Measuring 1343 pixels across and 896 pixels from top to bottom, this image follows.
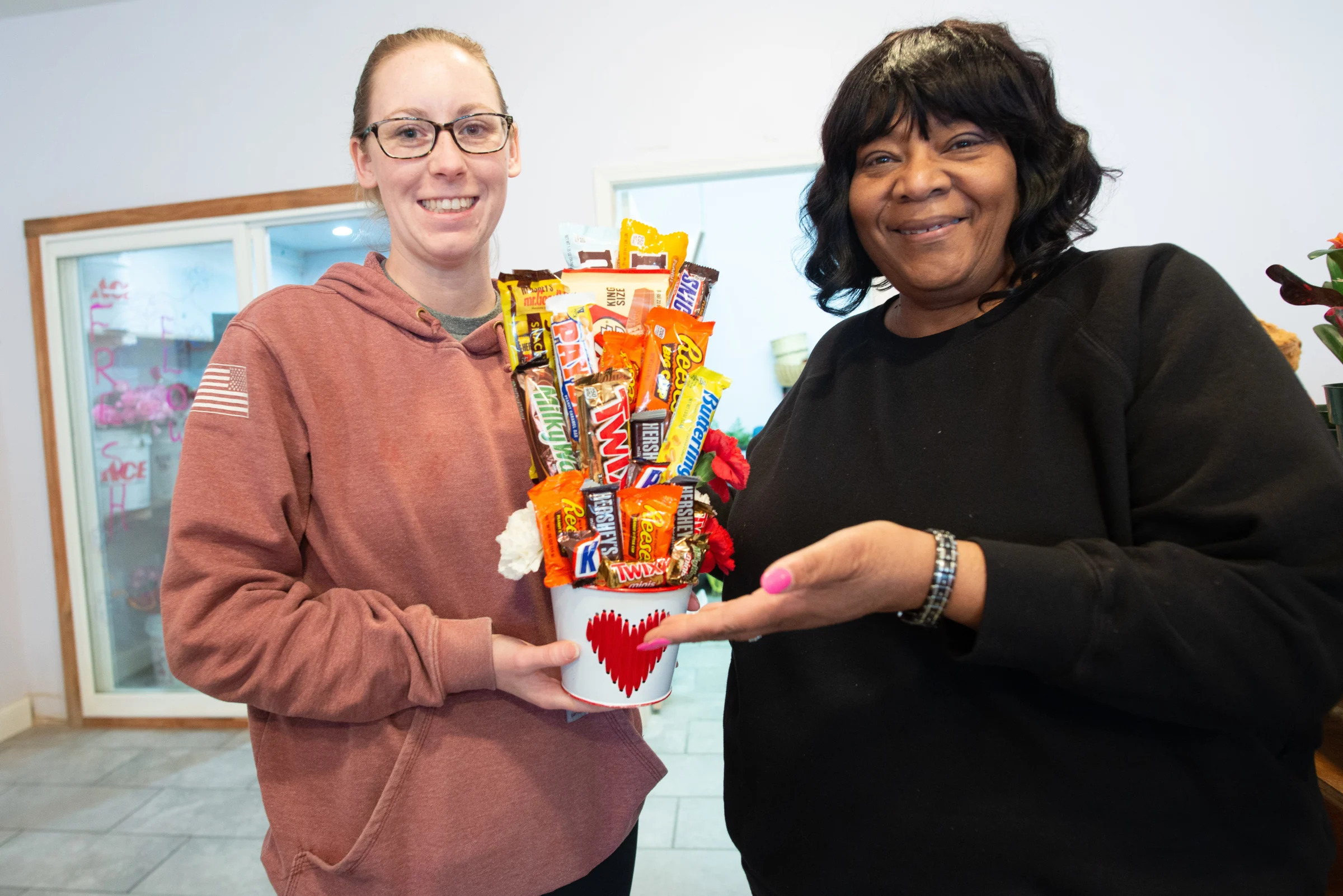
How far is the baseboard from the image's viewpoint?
3.17 metres

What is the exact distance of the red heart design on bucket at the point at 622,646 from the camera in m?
0.75

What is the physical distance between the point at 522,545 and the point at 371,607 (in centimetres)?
20

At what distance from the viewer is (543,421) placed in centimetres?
76

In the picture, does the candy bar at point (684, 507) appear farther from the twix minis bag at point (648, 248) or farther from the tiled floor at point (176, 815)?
the tiled floor at point (176, 815)

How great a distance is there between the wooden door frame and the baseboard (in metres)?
0.16

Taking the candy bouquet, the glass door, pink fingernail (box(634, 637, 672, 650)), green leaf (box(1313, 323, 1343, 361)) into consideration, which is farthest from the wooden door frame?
green leaf (box(1313, 323, 1343, 361))

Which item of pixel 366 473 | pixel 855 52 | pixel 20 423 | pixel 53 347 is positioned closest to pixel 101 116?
pixel 53 347

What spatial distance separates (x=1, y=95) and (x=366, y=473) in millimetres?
3673

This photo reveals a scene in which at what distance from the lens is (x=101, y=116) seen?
3.09 meters

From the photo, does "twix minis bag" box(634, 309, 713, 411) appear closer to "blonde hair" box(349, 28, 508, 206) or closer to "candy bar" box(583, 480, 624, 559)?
"candy bar" box(583, 480, 624, 559)

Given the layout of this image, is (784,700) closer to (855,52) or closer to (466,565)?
(466,565)

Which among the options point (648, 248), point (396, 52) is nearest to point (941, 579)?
point (648, 248)


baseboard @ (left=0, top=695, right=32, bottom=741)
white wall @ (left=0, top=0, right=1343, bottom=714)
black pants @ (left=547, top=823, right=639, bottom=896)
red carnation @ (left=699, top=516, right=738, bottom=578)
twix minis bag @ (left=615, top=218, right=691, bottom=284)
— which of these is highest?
white wall @ (left=0, top=0, right=1343, bottom=714)

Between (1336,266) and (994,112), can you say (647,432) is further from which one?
(1336,266)
